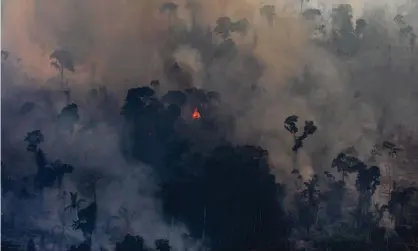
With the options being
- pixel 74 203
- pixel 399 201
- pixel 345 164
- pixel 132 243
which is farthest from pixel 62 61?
pixel 399 201

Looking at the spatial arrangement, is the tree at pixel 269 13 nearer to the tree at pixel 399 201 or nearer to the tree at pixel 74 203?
the tree at pixel 399 201

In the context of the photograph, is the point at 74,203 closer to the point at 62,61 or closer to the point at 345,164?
the point at 62,61

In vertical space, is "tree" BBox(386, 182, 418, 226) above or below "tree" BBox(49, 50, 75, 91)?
below

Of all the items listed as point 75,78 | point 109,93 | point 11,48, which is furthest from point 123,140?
point 11,48

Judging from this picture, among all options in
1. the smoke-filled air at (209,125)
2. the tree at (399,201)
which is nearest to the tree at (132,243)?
the smoke-filled air at (209,125)

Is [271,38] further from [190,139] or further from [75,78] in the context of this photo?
[75,78]

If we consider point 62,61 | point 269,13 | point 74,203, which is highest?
point 269,13

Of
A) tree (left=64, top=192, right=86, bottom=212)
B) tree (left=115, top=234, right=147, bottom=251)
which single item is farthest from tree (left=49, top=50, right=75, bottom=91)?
tree (left=115, top=234, right=147, bottom=251)

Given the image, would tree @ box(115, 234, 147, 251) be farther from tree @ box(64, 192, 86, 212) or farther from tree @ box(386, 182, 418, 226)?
tree @ box(386, 182, 418, 226)
